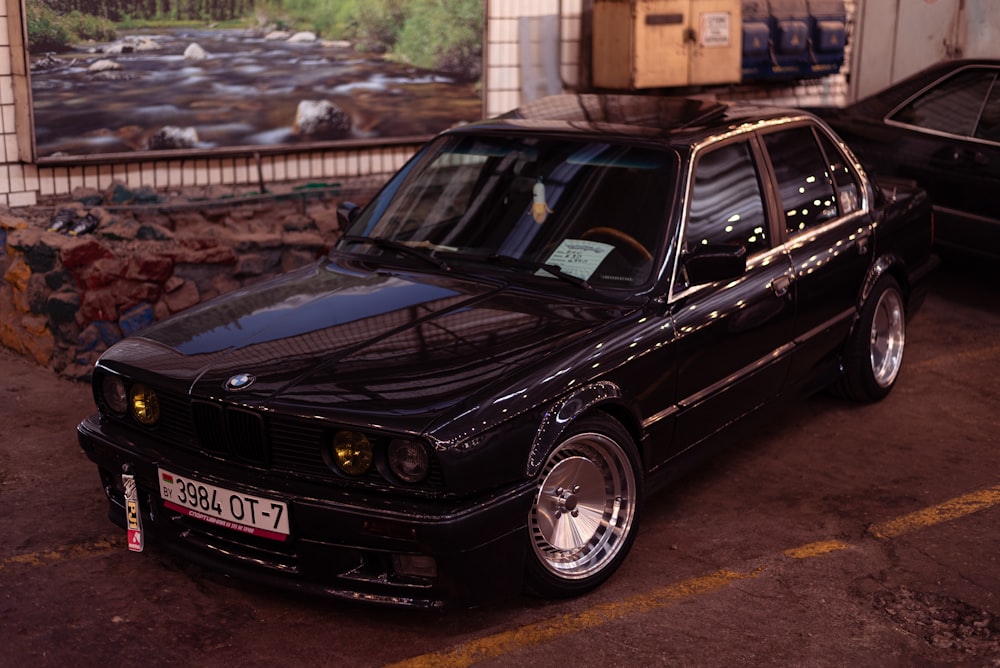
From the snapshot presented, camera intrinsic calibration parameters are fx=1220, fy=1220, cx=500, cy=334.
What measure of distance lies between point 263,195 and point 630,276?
3.80 metres

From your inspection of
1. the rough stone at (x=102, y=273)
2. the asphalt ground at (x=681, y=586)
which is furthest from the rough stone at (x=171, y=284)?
the asphalt ground at (x=681, y=586)

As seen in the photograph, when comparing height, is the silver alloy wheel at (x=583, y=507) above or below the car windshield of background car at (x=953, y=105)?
below

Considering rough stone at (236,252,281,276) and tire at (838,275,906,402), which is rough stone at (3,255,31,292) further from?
tire at (838,275,906,402)

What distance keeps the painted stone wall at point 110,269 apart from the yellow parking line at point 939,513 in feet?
11.5

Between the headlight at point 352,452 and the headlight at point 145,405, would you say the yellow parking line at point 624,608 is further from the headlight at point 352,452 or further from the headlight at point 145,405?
the headlight at point 145,405

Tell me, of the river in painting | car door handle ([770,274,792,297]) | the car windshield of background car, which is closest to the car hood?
car door handle ([770,274,792,297])

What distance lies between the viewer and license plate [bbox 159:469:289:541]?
382 cm

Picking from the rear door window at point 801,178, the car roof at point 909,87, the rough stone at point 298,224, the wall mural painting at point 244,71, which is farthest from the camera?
the car roof at point 909,87

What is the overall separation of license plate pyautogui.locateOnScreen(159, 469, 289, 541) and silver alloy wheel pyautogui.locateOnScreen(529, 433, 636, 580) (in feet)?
2.73

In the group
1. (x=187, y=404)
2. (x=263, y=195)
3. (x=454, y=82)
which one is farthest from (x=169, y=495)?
(x=454, y=82)

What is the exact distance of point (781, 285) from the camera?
513 centimetres

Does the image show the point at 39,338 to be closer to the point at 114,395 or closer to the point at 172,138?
the point at 172,138

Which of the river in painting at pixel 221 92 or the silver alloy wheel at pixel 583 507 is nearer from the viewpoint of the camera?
the silver alloy wheel at pixel 583 507

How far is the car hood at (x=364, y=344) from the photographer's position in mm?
3820
